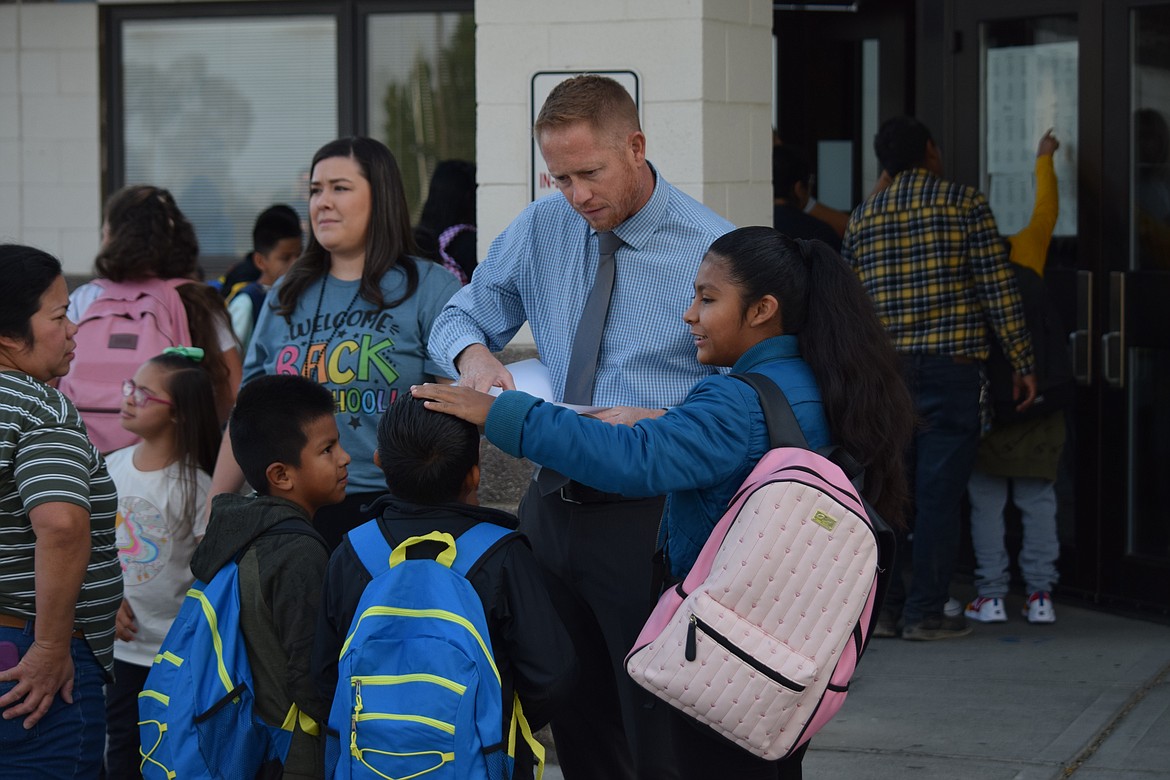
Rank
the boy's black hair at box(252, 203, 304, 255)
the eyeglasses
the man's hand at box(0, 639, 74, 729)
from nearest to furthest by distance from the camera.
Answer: the man's hand at box(0, 639, 74, 729), the eyeglasses, the boy's black hair at box(252, 203, 304, 255)

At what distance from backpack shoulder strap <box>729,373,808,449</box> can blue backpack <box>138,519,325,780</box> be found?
1211 mm

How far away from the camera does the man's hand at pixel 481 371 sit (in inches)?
125

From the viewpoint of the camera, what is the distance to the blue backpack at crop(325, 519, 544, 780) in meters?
2.84

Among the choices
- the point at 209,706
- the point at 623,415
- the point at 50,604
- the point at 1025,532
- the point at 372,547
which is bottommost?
the point at 1025,532

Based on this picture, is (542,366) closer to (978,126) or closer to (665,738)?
(665,738)

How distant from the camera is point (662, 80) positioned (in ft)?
16.8

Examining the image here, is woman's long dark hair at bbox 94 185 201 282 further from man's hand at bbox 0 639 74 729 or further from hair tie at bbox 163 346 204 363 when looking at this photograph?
man's hand at bbox 0 639 74 729

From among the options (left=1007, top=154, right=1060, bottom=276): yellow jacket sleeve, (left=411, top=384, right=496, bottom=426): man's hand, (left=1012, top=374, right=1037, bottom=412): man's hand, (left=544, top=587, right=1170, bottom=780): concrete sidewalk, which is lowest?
(left=544, top=587, right=1170, bottom=780): concrete sidewalk

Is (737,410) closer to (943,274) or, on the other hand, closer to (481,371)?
(481,371)

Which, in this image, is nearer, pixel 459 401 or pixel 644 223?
pixel 459 401

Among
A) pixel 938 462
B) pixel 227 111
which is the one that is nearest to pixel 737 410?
pixel 938 462

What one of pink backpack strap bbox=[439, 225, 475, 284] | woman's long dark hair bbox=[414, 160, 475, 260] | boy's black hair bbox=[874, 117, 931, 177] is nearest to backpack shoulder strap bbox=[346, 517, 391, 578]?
pink backpack strap bbox=[439, 225, 475, 284]

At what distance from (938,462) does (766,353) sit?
11.0ft

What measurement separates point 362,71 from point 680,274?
537 cm
